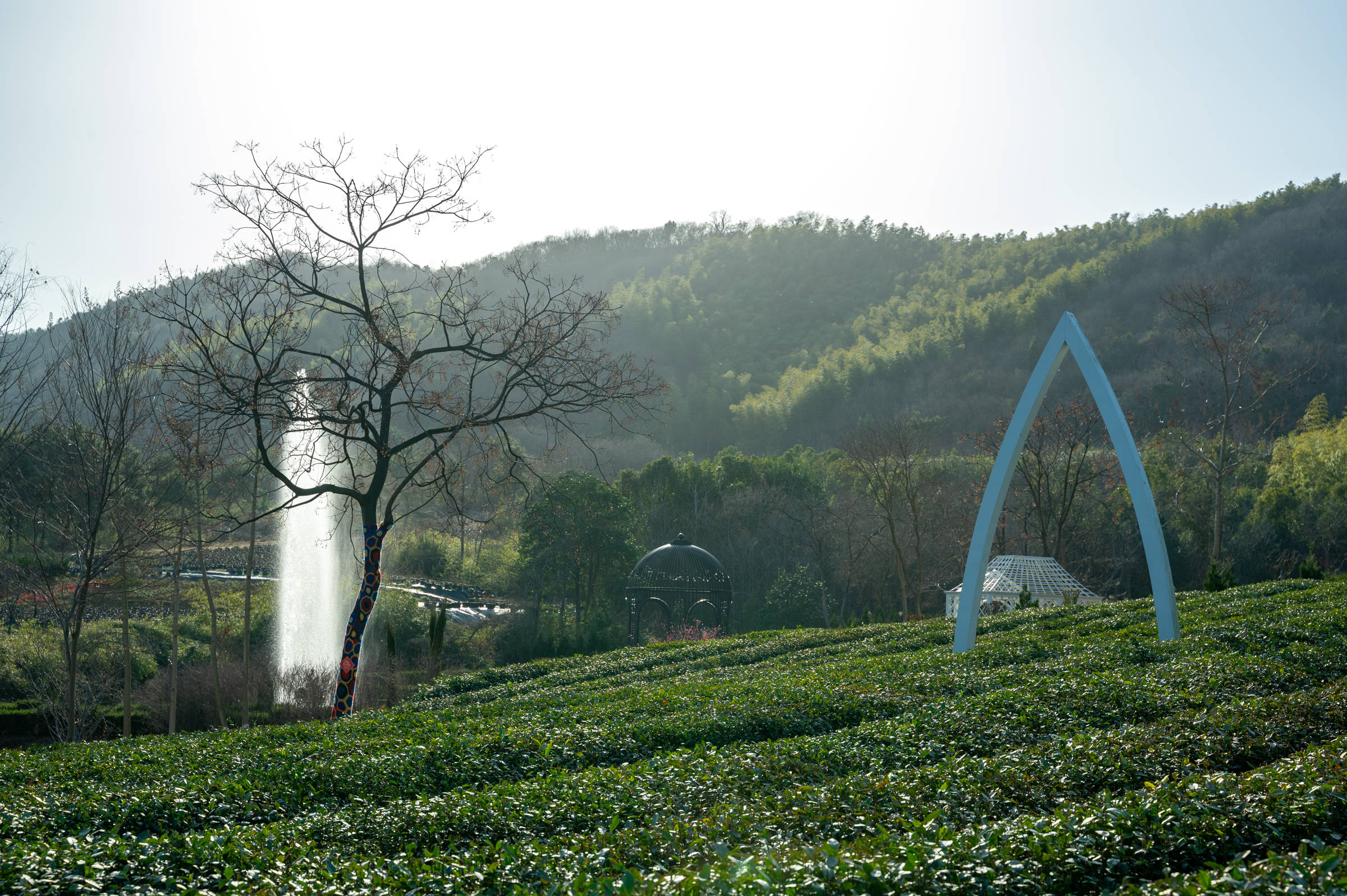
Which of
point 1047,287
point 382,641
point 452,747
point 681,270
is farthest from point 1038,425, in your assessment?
point 681,270

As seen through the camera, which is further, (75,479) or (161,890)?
(75,479)

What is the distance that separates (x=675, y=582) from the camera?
74.8 ft

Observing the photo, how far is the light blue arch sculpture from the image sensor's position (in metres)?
9.12

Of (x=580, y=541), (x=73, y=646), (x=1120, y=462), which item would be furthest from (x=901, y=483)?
(x=73, y=646)

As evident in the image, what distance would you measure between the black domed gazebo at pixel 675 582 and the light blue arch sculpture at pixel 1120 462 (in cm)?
1034

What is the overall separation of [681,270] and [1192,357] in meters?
43.9

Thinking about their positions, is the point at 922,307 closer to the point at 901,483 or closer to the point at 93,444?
the point at 901,483

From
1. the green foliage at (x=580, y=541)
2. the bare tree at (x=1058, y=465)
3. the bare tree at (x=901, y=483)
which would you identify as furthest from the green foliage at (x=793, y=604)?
the bare tree at (x=1058, y=465)

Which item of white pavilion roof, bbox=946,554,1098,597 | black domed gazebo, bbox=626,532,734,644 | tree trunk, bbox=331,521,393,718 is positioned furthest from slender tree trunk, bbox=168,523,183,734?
white pavilion roof, bbox=946,554,1098,597

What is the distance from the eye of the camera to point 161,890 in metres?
3.67

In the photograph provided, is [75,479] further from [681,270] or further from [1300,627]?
[681,270]

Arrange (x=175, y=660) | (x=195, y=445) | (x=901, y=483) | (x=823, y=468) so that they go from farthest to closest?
1. (x=823, y=468)
2. (x=901, y=483)
3. (x=175, y=660)
4. (x=195, y=445)

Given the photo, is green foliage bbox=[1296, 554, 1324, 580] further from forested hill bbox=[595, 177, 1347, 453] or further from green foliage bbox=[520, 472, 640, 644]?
forested hill bbox=[595, 177, 1347, 453]

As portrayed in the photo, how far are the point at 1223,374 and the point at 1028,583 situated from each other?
831cm
